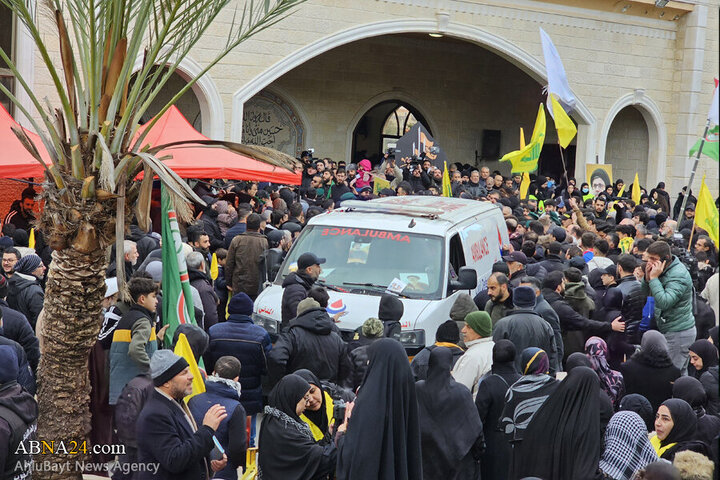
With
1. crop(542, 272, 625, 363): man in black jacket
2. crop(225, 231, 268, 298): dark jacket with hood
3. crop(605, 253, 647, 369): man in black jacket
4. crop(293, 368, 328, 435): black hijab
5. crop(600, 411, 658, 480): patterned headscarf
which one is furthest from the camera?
crop(225, 231, 268, 298): dark jacket with hood

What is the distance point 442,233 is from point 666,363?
9.90 ft

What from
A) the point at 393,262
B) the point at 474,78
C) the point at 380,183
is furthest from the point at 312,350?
the point at 474,78

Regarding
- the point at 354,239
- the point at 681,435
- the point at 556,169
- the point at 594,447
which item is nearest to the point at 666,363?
the point at 681,435

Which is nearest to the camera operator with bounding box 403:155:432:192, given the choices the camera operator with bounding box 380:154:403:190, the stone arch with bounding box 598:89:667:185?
the camera operator with bounding box 380:154:403:190

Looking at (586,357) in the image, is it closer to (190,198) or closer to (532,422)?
(532,422)

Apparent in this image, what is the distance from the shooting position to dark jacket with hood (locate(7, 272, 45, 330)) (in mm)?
8469

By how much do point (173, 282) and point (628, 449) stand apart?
13.0 ft

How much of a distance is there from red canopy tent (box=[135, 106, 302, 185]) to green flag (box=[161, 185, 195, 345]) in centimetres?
307

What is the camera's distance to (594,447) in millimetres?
5797

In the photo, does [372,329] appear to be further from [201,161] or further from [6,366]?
[201,161]

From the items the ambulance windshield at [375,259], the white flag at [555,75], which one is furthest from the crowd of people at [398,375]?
the white flag at [555,75]

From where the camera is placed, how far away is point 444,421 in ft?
20.2

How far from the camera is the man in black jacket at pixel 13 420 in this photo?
5.20 meters

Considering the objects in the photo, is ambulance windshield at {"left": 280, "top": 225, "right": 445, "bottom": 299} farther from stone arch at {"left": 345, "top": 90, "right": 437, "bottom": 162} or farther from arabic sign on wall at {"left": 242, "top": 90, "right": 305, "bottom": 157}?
stone arch at {"left": 345, "top": 90, "right": 437, "bottom": 162}
